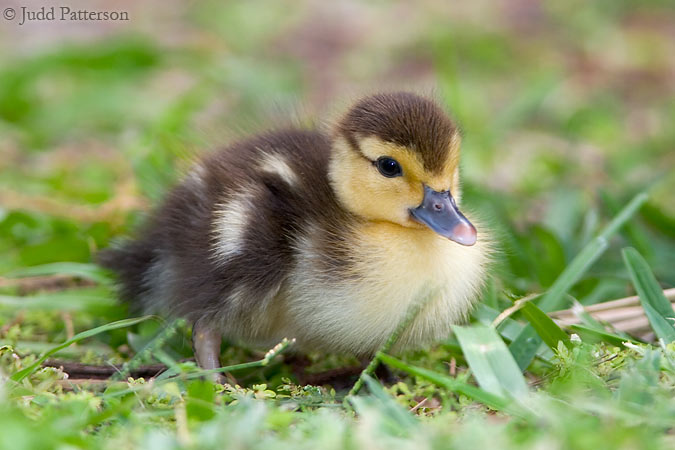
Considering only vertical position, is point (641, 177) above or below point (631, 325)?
above

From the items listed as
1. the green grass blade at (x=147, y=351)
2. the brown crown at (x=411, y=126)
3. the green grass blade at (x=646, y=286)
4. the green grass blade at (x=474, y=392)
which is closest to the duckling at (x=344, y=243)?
the brown crown at (x=411, y=126)

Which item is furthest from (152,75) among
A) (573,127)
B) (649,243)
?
(649,243)

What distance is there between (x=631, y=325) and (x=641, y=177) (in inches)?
63.4

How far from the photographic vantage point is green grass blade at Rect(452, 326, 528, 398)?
6.30 feet

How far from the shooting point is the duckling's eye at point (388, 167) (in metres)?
2.24

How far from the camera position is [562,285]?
2541 mm

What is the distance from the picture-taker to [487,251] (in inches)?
95.4

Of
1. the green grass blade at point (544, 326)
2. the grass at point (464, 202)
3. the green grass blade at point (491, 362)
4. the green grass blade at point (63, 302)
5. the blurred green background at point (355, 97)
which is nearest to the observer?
the grass at point (464, 202)

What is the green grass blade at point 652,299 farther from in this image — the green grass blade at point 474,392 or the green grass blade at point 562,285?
the green grass blade at point 474,392

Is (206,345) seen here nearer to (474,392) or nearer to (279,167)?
(279,167)

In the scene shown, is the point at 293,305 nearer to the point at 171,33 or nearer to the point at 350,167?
the point at 350,167

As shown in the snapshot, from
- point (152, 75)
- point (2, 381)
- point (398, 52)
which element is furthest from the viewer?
point (398, 52)

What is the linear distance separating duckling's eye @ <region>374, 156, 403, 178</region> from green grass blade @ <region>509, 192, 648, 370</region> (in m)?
0.51

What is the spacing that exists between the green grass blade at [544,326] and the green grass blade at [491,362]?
8.7 inches
